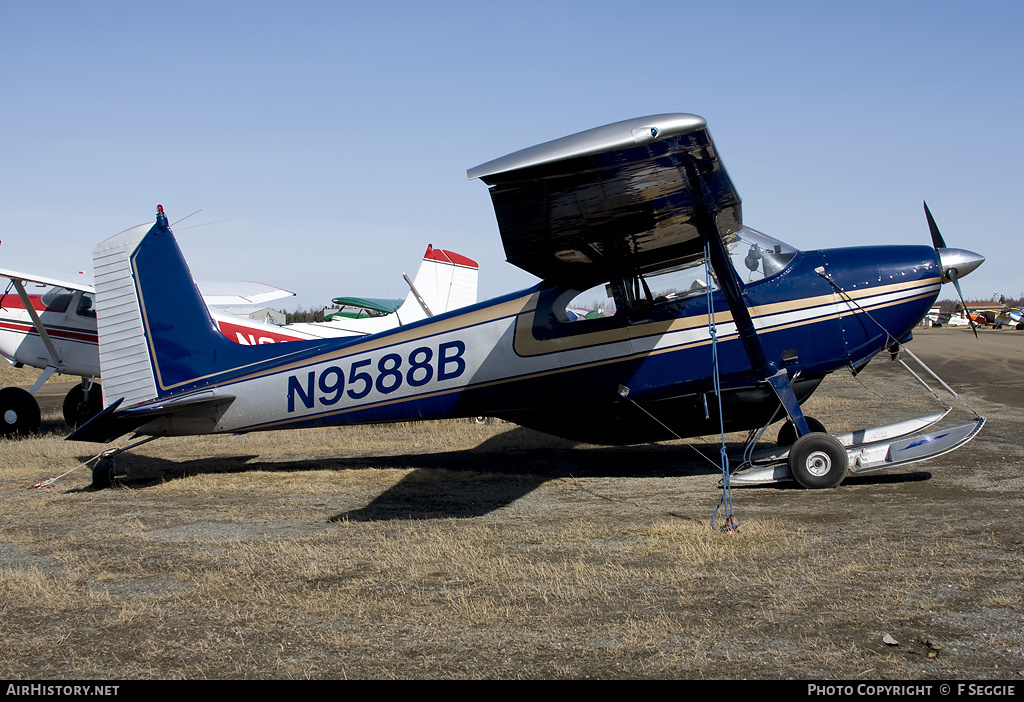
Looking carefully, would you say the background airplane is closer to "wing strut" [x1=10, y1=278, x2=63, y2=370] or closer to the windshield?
the windshield

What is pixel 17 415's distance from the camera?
46.4 feet

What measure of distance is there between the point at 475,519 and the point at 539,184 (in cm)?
296

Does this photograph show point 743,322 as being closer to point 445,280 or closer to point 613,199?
point 613,199

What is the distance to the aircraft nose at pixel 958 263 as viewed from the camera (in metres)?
7.67

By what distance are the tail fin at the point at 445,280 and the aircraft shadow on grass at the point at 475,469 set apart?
6194mm

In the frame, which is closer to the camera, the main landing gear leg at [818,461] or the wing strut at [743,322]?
the wing strut at [743,322]

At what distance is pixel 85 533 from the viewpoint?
677 cm

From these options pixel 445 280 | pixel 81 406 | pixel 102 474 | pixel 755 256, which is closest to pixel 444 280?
pixel 445 280

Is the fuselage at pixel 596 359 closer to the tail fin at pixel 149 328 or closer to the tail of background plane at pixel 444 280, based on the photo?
the tail fin at pixel 149 328

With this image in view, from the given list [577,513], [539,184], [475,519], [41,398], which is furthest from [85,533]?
[41,398]

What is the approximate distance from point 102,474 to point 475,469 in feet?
13.7

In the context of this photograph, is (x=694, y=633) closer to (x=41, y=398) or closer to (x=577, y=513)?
(x=577, y=513)

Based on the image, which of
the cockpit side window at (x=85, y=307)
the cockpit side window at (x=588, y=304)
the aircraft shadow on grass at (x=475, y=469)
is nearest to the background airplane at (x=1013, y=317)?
the aircraft shadow on grass at (x=475, y=469)

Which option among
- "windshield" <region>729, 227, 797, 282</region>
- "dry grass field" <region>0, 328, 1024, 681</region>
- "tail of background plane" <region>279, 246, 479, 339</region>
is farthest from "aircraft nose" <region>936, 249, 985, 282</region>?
"tail of background plane" <region>279, 246, 479, 339</region>
